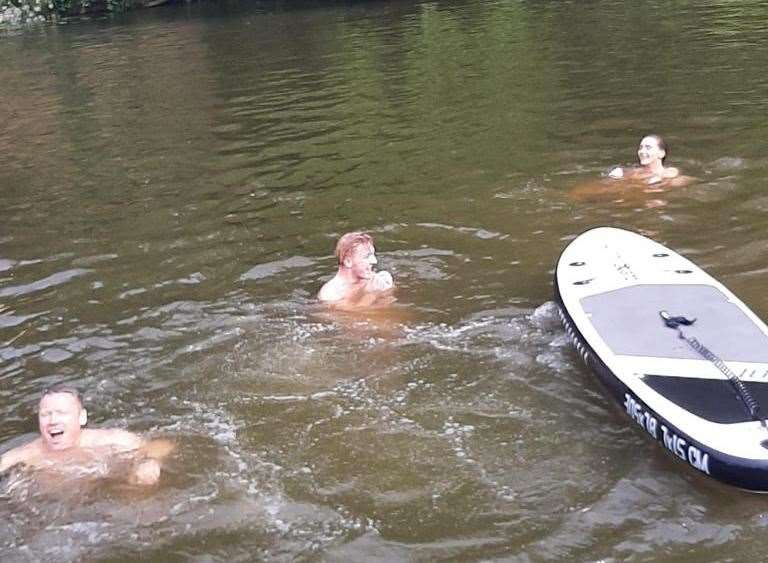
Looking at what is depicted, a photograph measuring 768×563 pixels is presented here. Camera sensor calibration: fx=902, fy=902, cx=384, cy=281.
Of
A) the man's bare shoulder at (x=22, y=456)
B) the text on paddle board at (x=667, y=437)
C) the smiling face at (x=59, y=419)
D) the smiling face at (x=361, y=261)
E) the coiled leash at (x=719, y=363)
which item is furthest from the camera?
the smiling face at (x=361, y=261)

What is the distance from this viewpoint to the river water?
194 inches

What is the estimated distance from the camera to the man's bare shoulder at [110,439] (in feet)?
19.0

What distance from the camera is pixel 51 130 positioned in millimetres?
15766

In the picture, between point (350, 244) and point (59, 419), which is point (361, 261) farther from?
point (59, 419)

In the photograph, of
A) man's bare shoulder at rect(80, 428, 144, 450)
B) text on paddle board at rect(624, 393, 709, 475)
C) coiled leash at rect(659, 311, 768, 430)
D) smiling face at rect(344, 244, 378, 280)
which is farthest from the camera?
smiling face at rect(344, 244, 378, 280)

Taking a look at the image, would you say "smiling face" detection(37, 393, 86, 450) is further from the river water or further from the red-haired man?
the red-haired man

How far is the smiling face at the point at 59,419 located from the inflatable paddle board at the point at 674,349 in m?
3.39

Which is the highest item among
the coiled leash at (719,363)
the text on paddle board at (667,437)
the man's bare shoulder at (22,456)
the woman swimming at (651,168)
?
the woman swimming at (651,168)

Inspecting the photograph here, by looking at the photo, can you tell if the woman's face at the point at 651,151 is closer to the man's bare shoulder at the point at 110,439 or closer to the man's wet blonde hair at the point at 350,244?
the man's wet blonde hair at the point at 350,244

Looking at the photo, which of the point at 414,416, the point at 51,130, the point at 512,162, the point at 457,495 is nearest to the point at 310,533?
the point at 457,495

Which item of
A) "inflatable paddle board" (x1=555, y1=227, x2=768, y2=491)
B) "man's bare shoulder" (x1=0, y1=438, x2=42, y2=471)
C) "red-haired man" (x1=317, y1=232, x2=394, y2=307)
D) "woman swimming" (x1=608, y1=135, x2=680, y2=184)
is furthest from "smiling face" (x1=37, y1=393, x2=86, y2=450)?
"woman swimming" (x1=608, y1=135, x2=680, y2=184)

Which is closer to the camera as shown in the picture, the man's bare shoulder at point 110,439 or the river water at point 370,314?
the river water at point 370,314

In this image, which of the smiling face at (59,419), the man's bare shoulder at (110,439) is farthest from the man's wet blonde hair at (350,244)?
the smiling face at (59,419)

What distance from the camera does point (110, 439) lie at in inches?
230
